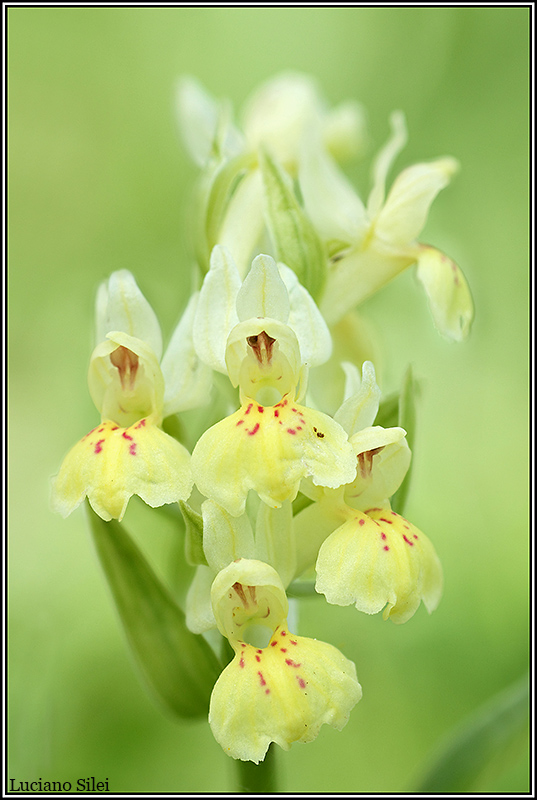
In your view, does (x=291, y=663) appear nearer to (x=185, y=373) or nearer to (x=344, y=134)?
(x=185, y=373)

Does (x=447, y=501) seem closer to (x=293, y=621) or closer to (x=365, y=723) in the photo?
(x=365, y=723)

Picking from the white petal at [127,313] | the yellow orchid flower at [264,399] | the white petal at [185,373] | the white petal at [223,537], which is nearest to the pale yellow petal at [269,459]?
the yellow orchid flower at [264,399]

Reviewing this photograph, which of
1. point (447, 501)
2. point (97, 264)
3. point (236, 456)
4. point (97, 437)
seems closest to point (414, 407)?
point (236, 456)

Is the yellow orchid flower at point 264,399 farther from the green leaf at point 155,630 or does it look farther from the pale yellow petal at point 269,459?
the green leaf at point 155,630

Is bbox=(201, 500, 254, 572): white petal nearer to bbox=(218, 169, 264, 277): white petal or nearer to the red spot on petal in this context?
the red spot on petal

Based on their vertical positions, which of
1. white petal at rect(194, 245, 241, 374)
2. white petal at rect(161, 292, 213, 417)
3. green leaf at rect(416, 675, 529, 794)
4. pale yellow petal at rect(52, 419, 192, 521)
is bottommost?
green leaf at rect(416, 675, 529, 794)

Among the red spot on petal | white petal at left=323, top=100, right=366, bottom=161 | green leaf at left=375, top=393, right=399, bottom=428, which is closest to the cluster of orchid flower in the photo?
the red spot on petal

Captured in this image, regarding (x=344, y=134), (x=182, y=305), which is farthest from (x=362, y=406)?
(x=182, y=305)
